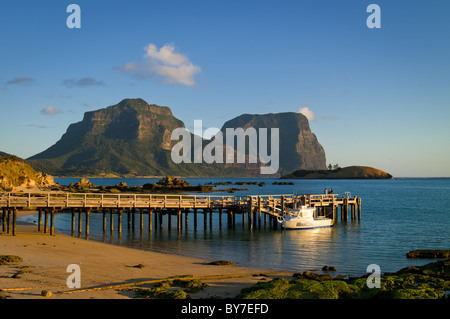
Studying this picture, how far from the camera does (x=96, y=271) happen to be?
73.8 ft

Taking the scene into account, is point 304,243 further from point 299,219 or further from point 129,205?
point 129,205

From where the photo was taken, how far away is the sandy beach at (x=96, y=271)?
57.5ft

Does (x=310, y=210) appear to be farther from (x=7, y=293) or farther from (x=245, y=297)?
(x=7, y=293)

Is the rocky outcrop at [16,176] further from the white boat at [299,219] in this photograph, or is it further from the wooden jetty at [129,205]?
the white boat at [299,219]

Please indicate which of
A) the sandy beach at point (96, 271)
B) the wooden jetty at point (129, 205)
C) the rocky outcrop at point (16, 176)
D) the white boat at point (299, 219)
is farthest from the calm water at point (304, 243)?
the rocky outcrop at point (16, 176)

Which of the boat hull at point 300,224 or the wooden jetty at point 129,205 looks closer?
the wooden jetty at point 129,205

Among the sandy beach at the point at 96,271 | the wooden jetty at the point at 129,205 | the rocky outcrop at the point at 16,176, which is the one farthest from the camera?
the rocky outcrop at the point at 16,176

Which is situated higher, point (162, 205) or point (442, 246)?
point (162, 205)

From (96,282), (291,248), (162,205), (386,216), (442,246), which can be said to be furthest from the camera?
(386,216)

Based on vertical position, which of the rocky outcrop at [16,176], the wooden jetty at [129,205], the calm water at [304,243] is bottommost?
the calm water at [304,243]

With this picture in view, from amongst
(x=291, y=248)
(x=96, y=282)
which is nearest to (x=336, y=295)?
(x=96, y=282)

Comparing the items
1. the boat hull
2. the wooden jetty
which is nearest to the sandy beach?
the wooden jetty

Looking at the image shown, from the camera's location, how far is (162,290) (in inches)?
687
